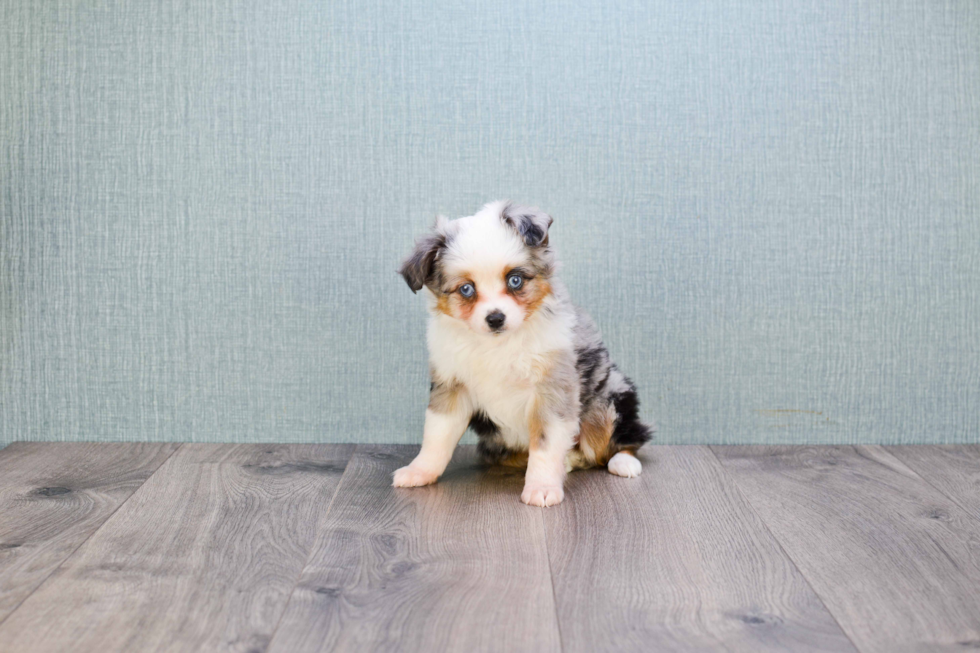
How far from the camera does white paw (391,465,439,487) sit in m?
2.24

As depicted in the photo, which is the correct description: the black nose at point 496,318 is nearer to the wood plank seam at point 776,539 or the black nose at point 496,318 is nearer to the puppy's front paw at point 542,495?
the puppy's front paw at point 542,495

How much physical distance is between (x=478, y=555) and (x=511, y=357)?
1.92 ft

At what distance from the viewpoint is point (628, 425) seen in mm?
2434

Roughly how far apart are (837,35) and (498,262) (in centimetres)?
143

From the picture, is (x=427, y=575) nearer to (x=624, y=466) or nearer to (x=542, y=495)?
(x=542, y=495)

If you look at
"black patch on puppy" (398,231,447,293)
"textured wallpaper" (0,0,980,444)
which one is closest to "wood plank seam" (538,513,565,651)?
"black patch on puppy" (398,231,447,293)

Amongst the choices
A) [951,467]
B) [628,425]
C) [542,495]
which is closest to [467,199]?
[628,425]

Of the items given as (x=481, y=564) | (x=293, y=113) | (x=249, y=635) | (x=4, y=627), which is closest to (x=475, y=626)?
(x=481, y=564)

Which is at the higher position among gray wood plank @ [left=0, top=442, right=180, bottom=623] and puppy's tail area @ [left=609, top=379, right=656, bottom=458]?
puppy's tail area @ [left=609, top=379, right=656, bottom=458]

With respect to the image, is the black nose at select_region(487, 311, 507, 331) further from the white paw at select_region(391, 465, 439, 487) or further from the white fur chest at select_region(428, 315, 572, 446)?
the white paw at select_region(391, 465, 439, 487)

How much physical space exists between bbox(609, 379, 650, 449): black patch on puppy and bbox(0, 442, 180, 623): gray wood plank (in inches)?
53.5

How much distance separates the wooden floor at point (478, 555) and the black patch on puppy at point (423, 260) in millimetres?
574

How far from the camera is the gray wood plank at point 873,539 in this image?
1475 millimetres

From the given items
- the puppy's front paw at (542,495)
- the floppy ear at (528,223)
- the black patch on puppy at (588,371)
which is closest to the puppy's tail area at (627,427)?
the black patch on puppy at (588,371)
